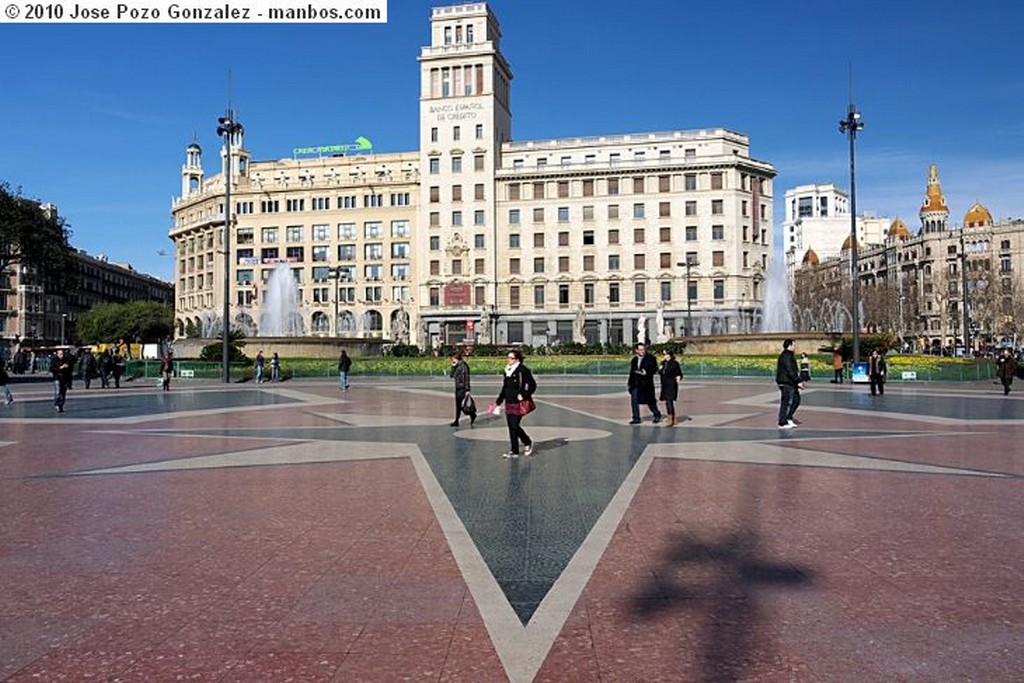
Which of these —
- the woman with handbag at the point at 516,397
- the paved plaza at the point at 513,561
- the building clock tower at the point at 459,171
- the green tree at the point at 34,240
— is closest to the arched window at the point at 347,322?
the building clock tower at the point at 459,171

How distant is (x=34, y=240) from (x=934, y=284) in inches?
4086

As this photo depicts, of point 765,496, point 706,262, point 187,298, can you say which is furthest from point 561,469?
point 187,298

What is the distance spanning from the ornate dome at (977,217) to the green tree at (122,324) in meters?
111

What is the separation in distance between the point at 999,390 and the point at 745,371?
34.9 feet

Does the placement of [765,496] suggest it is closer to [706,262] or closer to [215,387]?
[215,387]

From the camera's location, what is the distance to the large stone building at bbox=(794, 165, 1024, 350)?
85.2m

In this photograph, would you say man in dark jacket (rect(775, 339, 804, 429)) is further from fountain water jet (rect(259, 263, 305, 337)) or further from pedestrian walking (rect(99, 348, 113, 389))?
fountain water jet (rect(259, 263, 305, 337))

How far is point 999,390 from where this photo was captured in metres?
30.9

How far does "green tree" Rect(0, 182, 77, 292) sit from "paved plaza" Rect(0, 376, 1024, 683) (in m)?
32.8

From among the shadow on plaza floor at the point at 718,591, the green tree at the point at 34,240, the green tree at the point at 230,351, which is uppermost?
the green tree at the point at 34,240

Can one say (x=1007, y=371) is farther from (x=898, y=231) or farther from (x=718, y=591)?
(x=898, y=231)

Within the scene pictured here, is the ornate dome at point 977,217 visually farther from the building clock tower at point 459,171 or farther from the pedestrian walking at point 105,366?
the pedestrian walking at point 105,366

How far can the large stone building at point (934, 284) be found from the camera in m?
85.2

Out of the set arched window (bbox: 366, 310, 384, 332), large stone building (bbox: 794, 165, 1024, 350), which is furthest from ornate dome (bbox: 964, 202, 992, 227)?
arched window (bbox: 366, 310, 384, 332)
